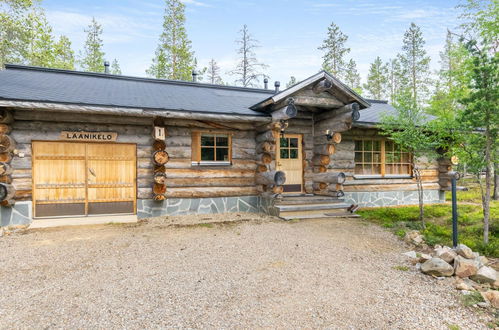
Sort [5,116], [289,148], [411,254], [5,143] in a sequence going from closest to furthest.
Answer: [411,254] < [5,116] < [5,143] < [289,148]

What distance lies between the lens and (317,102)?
8852 millimetres

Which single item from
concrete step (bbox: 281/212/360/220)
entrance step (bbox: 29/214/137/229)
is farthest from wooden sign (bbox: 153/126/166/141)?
concrete step (bbox: 281/212/360/220)

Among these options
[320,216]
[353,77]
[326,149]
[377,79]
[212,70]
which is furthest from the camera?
[377,79]

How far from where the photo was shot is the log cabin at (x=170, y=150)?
739 centimetres

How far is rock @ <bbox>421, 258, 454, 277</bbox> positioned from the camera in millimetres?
4289

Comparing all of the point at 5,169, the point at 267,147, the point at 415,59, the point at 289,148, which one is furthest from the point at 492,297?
the point at 415,59

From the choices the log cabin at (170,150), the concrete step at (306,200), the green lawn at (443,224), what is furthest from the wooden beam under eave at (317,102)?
the green lawn at (443,224)

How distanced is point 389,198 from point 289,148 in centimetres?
463

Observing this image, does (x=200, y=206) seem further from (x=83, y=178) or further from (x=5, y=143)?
(x=5, y=143)

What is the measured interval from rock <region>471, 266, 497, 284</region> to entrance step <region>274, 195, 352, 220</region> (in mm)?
4502

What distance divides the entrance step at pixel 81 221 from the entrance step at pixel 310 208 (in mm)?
4351

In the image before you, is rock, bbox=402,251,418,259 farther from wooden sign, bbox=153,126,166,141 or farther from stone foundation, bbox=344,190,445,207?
wooden sign, bbox=153,126,166,141

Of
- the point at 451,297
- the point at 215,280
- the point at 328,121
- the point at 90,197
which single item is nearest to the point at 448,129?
the point at 328,121

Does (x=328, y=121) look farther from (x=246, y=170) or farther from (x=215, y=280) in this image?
(x=215, y=280)
